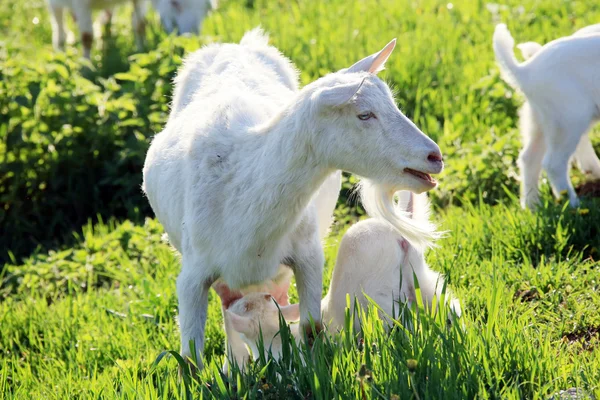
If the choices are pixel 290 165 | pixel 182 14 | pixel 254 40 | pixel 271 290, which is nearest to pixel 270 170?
pixel 290 165

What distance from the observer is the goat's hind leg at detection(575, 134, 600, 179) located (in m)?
5.45

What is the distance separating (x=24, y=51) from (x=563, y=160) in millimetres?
6832

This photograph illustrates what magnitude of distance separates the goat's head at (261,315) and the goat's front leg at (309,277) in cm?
12

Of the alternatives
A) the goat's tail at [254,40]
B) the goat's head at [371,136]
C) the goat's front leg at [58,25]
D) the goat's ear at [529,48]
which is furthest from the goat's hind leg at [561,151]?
the goat's front leg at [58,25]

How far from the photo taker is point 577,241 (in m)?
4.70

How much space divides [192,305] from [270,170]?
27.7 inches

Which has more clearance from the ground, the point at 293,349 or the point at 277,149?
the point at 277,149

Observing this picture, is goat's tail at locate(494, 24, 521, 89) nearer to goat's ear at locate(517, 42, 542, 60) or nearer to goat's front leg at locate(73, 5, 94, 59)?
goat's ear at locate(517, 42, 542, 60)

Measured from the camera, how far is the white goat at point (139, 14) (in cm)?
952

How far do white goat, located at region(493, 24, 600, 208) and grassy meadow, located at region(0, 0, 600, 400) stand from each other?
25cm

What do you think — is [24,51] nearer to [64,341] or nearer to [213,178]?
[64,341]

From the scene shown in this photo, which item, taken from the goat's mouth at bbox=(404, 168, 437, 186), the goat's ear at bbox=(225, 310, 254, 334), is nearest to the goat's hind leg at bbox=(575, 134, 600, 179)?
the goat's mouth at bbox=(404, 168, 437, 186)

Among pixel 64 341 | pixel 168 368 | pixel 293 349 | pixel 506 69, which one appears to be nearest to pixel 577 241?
pixel 506 69

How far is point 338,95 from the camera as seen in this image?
10.4 ft
